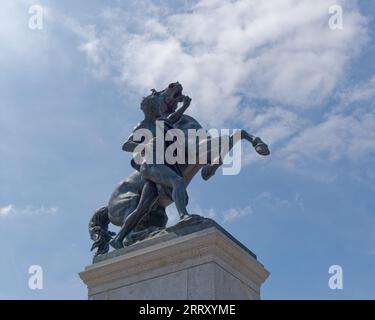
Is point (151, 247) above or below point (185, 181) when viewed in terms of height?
below

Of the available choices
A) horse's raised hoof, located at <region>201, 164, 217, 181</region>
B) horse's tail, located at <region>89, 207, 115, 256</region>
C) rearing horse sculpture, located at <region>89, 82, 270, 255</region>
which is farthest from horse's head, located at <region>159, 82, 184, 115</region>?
horse's tail, located at <region>89, 207, 115, 256</region>

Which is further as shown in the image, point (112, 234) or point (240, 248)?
point (112, 234)

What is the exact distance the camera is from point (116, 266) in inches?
556

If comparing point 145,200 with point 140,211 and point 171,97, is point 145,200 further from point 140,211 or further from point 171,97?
point 171,97

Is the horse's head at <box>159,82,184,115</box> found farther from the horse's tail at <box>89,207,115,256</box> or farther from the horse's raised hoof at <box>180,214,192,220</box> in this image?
the horse's raised hoof at <box>180,214,192,220</box>

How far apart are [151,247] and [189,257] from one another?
2.38 ft

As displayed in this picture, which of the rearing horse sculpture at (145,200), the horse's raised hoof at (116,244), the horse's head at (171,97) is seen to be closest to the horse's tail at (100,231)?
the rearing horse sculpture at (145,200)

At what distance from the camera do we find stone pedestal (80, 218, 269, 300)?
1328cm

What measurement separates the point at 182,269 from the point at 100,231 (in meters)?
2.86

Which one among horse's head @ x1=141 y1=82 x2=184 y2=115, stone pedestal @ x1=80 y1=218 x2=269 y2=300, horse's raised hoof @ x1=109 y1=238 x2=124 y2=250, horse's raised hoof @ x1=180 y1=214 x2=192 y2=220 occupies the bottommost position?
stone pedestal @ x1=80 y1=218 x2=269 y2=300
